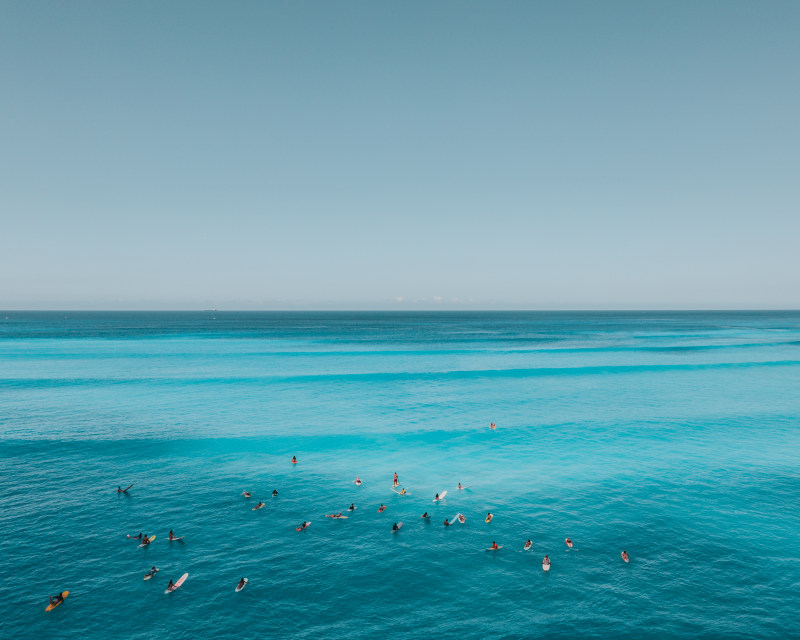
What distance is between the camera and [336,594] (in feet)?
79.0

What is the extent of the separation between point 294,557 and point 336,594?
15.1 feet

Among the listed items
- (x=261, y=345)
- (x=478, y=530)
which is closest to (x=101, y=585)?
(x=478, y=530)

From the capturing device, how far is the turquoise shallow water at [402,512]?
74.1 feet

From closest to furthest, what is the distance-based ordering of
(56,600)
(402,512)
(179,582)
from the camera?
1. (56,600)
2. (179,582)
3. (402,512)

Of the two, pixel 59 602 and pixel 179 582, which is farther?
pixel 179 582

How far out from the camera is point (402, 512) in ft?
110

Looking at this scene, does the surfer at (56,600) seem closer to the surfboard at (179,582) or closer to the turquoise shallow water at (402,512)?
the turquoise shallow water at (402,512)

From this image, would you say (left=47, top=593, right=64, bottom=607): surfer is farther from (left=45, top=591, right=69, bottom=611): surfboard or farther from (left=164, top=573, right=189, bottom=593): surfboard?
(left=164, top=573, right=189, bottom=593): surfboard

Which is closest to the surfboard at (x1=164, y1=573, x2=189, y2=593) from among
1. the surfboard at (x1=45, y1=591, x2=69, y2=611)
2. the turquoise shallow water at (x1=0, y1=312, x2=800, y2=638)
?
the turquoise shallow water at (x1=0, y1=312, x2=800, y2=638)

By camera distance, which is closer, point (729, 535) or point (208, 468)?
point (729, 535)

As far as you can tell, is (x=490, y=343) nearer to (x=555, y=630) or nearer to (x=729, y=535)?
(x=729, y=535)

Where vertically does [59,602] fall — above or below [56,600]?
below

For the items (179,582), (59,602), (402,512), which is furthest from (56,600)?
(402,512)

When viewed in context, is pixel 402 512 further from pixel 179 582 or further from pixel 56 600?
pixel 56 600
